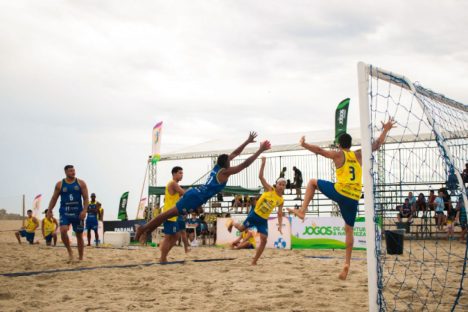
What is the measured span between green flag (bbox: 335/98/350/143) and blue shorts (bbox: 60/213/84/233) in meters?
11.3

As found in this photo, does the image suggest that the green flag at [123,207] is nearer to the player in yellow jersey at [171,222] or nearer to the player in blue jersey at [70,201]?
the player in yellow jersey at [171,222]

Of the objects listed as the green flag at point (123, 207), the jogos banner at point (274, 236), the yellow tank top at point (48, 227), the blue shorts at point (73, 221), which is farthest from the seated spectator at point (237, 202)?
the blue shorts at point (73, 221)

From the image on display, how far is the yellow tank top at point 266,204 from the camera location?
29.3ft

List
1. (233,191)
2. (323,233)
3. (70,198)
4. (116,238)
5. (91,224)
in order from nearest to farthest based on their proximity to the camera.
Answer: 1. (70,198)
2. (323,233)
3. (91,224)
4. (116,238)
5. (233,191)

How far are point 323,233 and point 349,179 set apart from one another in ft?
27.4

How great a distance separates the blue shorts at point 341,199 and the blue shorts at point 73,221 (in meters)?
4.82

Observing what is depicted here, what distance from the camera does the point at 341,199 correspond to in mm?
6355

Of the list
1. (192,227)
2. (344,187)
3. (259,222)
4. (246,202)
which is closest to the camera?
(344,187)

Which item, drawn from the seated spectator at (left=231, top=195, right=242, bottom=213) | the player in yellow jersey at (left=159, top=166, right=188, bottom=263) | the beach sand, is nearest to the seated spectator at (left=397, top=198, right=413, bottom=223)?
the seated spectator at (left=231, top=195, right=242, bottom=213)

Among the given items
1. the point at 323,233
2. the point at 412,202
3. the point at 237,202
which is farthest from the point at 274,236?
the point at 237,202

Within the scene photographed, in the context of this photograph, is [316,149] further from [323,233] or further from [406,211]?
[406,211]

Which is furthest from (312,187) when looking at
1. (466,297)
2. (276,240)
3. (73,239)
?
(73,239)

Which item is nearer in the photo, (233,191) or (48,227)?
(48,227)

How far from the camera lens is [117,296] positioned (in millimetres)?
5332
